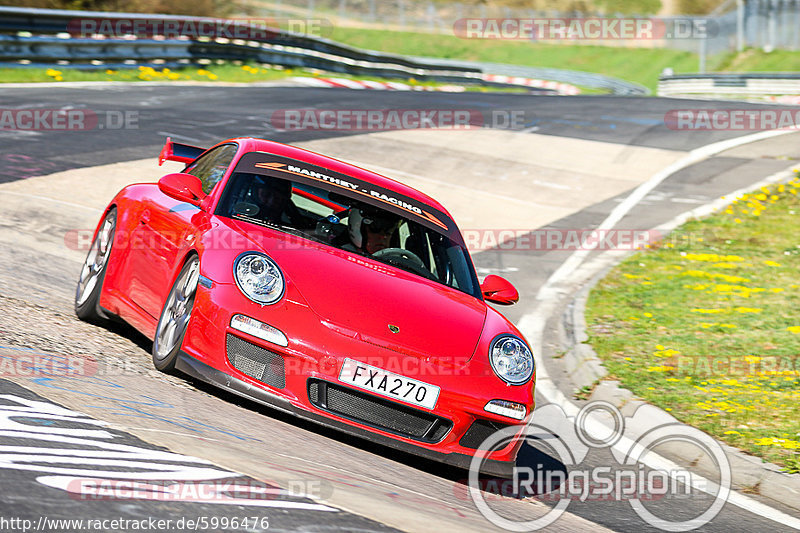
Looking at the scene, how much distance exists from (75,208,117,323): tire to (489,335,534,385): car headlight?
8.91 ft

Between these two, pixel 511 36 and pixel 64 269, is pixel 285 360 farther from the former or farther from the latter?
pixel 511 36

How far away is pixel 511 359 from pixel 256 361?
138cm

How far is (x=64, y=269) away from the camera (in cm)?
821

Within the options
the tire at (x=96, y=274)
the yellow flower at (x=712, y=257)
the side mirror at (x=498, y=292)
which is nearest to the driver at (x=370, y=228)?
the side mirror at (x=498, y=292)

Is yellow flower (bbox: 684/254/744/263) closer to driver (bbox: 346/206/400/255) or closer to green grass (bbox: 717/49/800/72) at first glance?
driver (bbox: 346/206/400/255)

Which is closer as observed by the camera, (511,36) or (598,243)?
(598,243)

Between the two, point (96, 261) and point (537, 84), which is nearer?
point (96, 261)

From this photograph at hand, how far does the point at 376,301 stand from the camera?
527 cm

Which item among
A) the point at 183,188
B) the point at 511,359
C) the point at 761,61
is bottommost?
the point at 511,359

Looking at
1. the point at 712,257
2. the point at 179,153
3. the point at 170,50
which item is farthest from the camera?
the point at 170,50

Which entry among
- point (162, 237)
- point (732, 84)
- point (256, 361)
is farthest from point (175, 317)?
point (732, 84)

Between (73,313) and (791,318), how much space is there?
6.35m

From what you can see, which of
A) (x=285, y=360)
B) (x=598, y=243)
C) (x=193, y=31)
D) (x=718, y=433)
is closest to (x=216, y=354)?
(x=285, y=360)

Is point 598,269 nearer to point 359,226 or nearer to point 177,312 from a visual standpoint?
point 359,226
